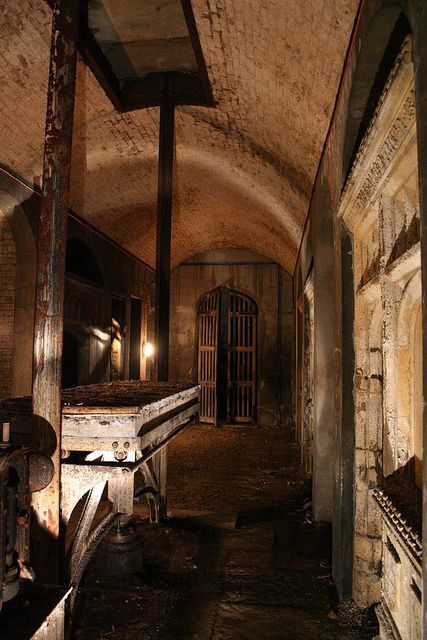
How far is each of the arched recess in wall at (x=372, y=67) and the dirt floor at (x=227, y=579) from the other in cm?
351

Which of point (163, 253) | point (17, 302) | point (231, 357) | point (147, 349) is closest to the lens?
point (163, 253)

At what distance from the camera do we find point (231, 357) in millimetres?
13523

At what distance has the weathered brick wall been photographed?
22.4 feet

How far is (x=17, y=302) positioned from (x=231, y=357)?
7631 mm

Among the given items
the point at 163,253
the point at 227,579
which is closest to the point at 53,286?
the point at 163,253

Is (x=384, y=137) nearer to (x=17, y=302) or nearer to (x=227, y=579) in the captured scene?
(x=227, y=579)

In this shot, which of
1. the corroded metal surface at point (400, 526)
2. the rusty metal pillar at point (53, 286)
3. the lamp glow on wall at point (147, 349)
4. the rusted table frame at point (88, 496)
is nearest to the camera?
the corroded metal surface at point (400, 526)

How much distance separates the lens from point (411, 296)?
8.93 feet

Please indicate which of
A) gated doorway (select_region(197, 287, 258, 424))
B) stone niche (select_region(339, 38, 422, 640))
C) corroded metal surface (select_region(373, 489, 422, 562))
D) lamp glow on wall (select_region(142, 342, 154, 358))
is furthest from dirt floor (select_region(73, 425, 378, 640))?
gated doorway (select_region(197, 287, 258, 424))

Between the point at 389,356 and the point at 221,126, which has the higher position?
the point at 221,126

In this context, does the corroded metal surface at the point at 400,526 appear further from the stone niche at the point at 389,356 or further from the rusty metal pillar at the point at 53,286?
the rusty metal pillar at the point at 53,286

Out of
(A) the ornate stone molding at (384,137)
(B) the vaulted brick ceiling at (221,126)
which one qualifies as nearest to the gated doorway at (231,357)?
(B) the vaulted brick ceiling at (221,126)

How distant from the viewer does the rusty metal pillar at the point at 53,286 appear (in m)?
2.87

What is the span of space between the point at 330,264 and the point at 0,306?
4934 millimetres
